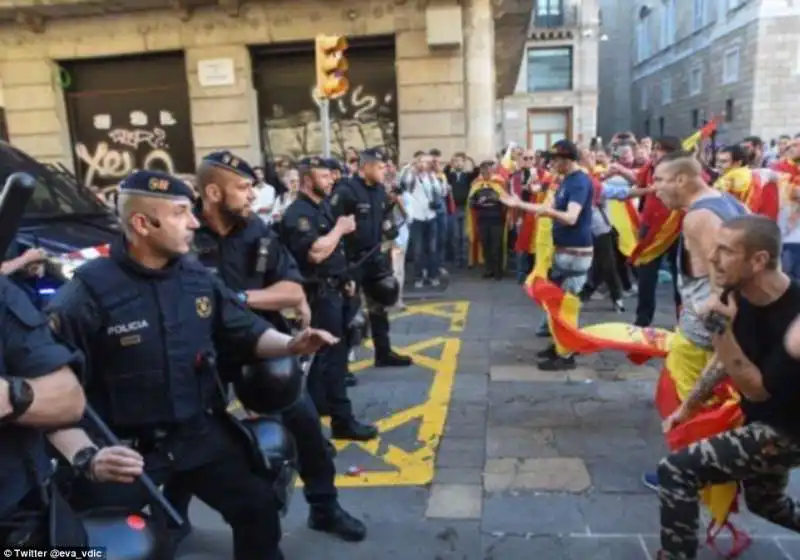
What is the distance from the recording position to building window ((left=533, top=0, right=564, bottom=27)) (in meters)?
43.2

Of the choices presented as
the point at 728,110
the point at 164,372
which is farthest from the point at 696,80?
the point at 164,372

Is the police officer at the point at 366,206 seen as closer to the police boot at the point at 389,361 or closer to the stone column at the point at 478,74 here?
the police boot at the point at 389,361

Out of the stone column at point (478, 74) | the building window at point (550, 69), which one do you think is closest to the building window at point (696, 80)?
the building window at point (550, 69)

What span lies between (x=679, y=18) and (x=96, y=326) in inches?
1716

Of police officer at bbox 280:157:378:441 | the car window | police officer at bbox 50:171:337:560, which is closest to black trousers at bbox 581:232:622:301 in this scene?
police officer at bbox 280:157:378:441

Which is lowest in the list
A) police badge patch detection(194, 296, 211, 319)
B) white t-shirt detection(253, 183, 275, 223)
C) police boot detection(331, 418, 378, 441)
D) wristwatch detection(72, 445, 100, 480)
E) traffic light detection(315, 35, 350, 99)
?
police boot detection(331, 418, 378, 441)

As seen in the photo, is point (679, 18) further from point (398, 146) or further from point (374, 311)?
point (374, 311)

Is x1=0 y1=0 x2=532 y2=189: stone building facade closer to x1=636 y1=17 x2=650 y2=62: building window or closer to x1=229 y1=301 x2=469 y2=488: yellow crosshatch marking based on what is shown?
x1=229 y1=301 x2=469 y2=488: yellow crosshatch marking

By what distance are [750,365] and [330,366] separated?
111 inches

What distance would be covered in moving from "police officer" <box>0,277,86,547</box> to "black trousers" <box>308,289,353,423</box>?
2.94m

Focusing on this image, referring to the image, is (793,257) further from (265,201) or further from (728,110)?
(728,110)

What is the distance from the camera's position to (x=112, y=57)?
520 inches

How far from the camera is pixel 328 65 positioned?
8.21 metres

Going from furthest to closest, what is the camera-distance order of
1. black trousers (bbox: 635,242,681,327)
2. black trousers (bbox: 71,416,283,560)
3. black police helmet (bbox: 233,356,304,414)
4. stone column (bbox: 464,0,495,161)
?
stone column (bbox: 464,0,495,161) < black trousers (bbox: 635,242,681,327) < black police helmet (bbox: 233,356,304,414) < black trousers (bbox: 71,416,283,560)
